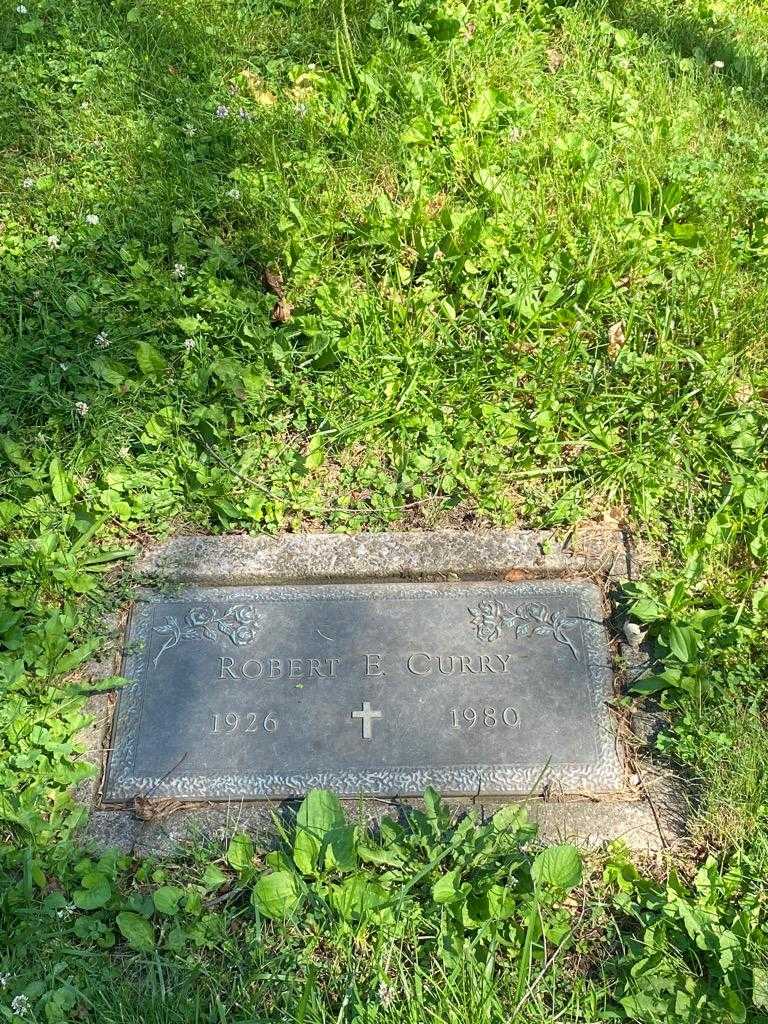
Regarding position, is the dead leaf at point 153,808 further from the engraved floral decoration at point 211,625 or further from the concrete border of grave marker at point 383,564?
the engraved floral decoration at point 211,625

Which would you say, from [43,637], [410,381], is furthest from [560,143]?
[43,637]

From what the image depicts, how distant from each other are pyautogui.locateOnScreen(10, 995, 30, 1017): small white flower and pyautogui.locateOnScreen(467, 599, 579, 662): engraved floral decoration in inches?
51.5

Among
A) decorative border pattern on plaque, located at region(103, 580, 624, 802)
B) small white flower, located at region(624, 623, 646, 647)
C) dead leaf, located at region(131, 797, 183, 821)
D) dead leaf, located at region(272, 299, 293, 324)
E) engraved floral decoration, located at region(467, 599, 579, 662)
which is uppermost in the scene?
dead leaf, located at region(272, 299, 293, 324)

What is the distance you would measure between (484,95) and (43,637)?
8.49ft

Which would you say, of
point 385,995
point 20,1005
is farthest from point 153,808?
point 385,995

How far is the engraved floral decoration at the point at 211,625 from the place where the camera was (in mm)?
2432

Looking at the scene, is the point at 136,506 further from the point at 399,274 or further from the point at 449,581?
the point at 399,274

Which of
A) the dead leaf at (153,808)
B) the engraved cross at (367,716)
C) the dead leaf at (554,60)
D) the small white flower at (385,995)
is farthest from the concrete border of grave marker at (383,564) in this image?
the dead leaf at (554,60)

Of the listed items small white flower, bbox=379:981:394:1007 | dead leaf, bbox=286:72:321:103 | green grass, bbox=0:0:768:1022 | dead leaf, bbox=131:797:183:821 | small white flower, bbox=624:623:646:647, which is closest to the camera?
small white flower, bbox=379:981:394:1007

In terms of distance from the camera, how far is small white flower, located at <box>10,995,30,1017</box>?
1.81 meters

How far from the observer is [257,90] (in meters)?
3.75

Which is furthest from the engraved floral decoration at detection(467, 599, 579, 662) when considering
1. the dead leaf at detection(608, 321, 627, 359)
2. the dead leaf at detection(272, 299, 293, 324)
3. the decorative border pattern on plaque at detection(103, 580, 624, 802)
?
the dead leaf at detection(272, 299, 293, 324)

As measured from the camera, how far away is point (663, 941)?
1894 mm

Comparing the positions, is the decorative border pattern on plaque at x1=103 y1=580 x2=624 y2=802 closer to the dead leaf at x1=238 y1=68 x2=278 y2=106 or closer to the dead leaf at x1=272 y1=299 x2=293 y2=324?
the dead leaf at x1=272 y1=299 x2=293 y2=324
